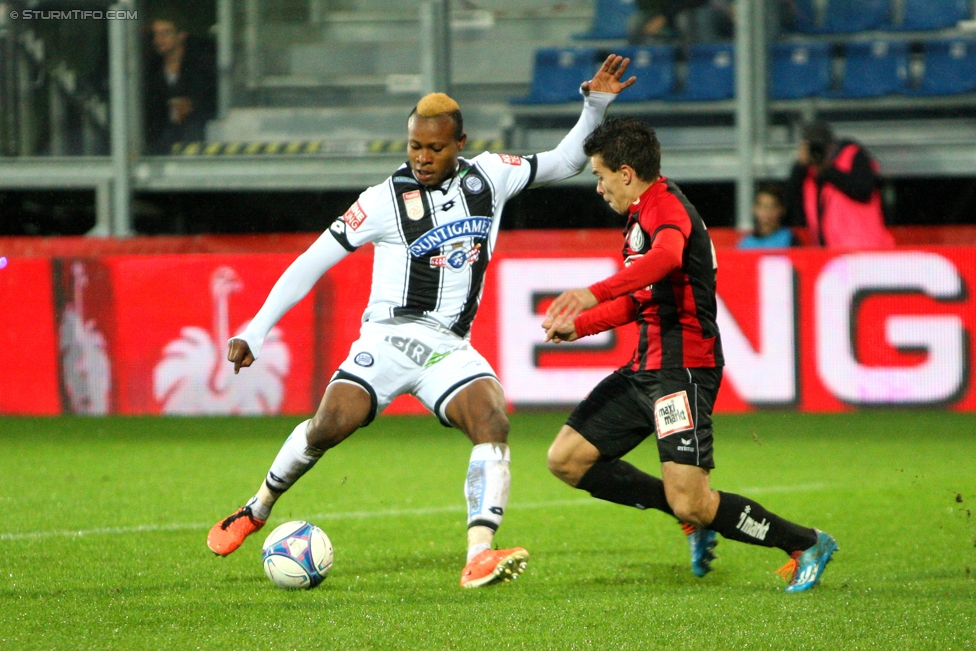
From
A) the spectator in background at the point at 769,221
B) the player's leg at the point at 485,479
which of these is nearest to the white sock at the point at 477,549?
the player's leg at the point at 485,479

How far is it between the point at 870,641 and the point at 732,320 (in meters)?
6.22

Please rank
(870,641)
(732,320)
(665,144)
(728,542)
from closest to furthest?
(870,641) → (728,542) → (732,320) → (665,144)

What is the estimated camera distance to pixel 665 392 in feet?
15.0

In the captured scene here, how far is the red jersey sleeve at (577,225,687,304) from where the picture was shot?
4262mm

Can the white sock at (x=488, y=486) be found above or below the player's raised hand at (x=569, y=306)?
below

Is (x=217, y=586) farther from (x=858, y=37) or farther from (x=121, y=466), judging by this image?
(x=858, y=37)

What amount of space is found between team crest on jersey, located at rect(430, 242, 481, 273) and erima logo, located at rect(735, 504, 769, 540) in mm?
1370

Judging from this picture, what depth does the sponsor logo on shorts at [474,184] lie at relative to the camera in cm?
509

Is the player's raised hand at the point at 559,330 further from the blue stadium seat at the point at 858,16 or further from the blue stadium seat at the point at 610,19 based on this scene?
the blue stadium seat at the point at 858,16

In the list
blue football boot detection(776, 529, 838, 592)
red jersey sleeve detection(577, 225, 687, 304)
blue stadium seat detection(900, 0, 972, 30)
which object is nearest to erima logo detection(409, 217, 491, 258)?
red jersey sleeve detection(577, 225, 687, 304)

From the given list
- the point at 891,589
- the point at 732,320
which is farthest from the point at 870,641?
the point at 732,320

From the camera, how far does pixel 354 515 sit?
6.39 metres
